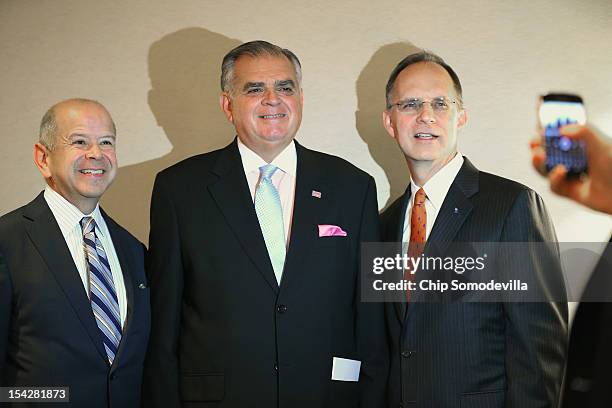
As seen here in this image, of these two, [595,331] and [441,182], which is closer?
[595,331]

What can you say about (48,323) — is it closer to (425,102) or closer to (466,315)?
(466,315)

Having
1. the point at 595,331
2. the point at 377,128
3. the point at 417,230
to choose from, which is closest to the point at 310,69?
the point at 377,128

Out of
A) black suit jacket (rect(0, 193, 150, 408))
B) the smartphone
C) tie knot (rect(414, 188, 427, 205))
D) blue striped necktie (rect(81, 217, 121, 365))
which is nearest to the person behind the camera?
black suit jacket (rect(0, 193, 150, 408))

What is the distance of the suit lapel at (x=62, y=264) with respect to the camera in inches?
99.3

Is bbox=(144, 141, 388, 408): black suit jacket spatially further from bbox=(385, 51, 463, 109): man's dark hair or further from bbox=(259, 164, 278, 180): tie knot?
bbox=(385, 51, 463, 109): man's dark hair

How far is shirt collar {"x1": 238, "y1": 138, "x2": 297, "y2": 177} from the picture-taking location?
113 inches

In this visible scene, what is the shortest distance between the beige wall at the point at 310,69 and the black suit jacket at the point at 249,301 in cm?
108

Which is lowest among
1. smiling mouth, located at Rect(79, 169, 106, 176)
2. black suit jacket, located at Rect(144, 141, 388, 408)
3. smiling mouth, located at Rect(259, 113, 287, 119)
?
black suit jacket, located at Rect(144, 141, 388, 408)

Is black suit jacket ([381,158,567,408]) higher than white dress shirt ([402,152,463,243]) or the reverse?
the reverse

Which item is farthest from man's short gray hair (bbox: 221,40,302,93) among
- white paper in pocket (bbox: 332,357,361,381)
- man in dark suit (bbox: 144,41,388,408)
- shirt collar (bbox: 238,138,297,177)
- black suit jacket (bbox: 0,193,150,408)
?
white paper in pocket (bbox: 332,357,361,381)

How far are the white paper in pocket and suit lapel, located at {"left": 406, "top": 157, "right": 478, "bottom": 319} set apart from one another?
0.97 ft

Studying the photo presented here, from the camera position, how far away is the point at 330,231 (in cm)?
278

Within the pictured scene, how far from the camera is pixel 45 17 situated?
399 centimetres

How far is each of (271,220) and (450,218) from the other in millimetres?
677
